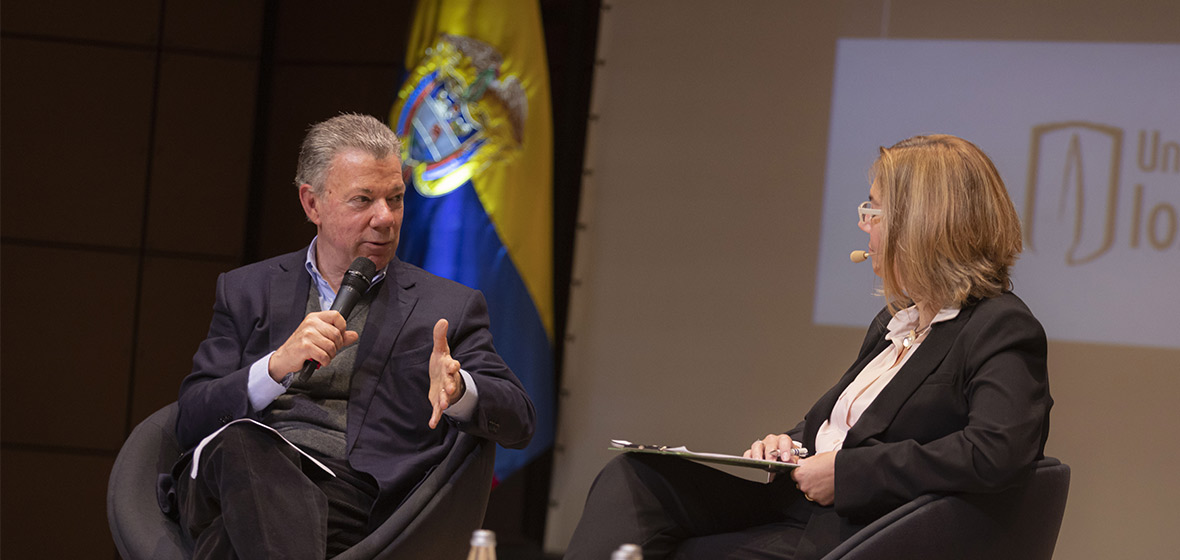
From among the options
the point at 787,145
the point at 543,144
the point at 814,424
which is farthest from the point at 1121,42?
the point at 814,424

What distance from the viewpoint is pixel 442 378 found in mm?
1996

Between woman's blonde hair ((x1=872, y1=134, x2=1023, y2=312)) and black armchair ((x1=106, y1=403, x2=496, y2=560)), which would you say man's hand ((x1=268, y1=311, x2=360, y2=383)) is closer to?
black armchair ((x1=106, y1=403, x2=496, y2=560))

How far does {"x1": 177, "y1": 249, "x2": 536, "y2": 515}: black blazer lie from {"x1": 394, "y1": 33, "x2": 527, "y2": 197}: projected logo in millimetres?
1436

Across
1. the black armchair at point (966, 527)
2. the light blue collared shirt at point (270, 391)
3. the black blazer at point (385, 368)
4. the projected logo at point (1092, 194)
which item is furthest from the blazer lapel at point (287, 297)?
the projected logo at point (1092, 194)

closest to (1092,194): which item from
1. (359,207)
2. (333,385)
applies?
(359,207)

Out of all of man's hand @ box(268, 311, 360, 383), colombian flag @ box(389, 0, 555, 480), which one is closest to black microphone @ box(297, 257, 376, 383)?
man's hand @ box(268, 311, 360, 383)

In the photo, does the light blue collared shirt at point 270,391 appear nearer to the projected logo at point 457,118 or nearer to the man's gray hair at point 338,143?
the man's gray hair at point 338,143

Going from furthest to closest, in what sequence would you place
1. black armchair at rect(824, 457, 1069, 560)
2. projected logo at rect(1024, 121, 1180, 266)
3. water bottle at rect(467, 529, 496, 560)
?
1. projected logo at rect(1024, 121, 1180, 266)
2. black armchair at rect(824, 457, 1069, 560)
3. water bottle at rect(467, 529, 496, 560)

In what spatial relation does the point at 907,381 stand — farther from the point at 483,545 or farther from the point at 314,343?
the point at 314,343

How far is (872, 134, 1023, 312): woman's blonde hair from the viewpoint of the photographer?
1786mm

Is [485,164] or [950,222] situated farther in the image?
[485,164]

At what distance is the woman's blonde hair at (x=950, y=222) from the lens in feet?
5.86

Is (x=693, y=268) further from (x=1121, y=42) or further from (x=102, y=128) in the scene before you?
(x=102, y=128)

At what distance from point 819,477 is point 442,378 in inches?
29.1
